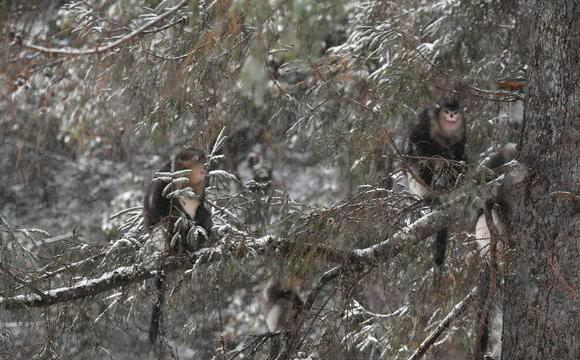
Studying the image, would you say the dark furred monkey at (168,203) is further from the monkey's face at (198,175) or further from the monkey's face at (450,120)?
the monkey's face at (450,120)

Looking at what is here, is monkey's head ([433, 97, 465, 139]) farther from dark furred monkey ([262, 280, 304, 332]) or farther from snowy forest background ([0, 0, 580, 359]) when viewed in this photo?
dark furred monkey ([262, 280, 304, 332])

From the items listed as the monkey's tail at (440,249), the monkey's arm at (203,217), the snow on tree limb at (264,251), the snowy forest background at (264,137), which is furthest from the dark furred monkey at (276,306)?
the snow on tree limb at (264,251)

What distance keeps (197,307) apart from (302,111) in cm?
172

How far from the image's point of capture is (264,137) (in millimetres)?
5934

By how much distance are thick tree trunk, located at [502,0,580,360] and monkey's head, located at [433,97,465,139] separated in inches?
84.0

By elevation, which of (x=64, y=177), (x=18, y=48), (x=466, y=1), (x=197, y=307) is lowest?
(x=64, y=177)

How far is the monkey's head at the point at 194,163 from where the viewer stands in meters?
6.22

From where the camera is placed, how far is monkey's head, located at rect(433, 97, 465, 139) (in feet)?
22.5

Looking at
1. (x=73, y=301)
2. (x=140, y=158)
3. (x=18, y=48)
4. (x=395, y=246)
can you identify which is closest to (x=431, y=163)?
(x=395, y=246)

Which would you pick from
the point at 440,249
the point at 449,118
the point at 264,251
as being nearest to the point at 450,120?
the point at 449,118

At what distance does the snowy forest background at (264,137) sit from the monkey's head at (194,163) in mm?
157

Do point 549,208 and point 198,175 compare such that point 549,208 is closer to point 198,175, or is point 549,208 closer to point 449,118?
point 449,118

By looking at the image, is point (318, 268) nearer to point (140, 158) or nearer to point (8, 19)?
point (8, 19)

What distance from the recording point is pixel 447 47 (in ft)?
25.3
